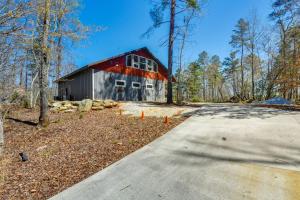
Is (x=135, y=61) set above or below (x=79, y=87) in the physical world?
above

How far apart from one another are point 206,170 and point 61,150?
164 inches

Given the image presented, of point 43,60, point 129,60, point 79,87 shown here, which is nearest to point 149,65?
point 129,60

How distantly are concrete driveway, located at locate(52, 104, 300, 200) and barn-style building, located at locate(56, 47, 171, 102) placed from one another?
12.3 m

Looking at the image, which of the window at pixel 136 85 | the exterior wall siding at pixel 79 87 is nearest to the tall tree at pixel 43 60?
the exterior wall siding at pixel 79 87

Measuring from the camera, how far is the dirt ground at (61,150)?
3965 millimetres

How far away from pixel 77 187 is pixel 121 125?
4.39 meters

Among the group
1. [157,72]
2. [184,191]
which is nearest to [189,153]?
[184,191]

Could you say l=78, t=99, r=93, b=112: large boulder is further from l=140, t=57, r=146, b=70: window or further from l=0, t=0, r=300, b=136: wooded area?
l=140, t=57, r=146, b=70: window

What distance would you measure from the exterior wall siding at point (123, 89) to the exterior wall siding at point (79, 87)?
23.4 inches

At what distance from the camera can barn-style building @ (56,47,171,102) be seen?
16.8 metres

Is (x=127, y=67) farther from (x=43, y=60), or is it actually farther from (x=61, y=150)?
(x=61, y=150)

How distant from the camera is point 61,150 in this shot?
577 centimetres

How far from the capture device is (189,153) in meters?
4.68

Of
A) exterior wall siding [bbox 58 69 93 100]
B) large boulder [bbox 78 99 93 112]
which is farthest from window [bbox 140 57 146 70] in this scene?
large boulder [bbox 78 99 93 112]
